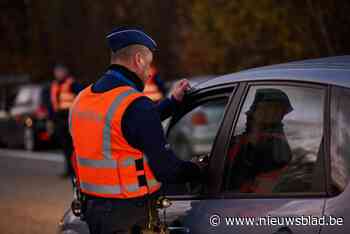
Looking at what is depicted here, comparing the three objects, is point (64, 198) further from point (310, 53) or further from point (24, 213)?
point (310, 53)

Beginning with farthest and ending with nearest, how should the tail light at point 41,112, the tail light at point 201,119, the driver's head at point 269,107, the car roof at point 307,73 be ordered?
the tail light at point 41,112 < the tail light at point 201,119 < the driver's head at point 269,107 < the car roof at point 307,73

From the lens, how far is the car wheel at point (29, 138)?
2061 centimetres

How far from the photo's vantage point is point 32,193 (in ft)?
43.1

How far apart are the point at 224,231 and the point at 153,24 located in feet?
81.5

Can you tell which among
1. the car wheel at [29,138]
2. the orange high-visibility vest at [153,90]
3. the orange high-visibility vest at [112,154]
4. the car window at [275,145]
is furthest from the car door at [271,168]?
the car wheel at [29,138]

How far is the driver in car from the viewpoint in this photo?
4.50 m

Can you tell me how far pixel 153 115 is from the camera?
4.27m

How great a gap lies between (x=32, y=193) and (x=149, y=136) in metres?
9.13

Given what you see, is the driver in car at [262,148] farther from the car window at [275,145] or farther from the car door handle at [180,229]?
the car door handle at [180,229]

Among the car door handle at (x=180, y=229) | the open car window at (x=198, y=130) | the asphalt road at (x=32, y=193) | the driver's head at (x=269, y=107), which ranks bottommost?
the asphalt road at (x=32, y=193)

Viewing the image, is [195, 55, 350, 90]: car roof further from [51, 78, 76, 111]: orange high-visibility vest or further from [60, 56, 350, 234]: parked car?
[51, 78, 76, 111]: orange high-visibility vest

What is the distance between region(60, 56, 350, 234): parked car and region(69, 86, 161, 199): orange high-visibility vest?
11.0 inches

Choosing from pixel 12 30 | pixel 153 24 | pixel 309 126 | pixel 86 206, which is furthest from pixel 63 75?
pixel 12 30

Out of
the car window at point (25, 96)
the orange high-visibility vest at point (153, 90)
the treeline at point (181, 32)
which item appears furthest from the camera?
the car window at point (25, 96)
